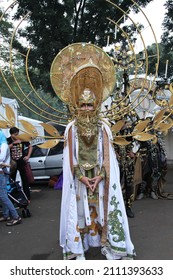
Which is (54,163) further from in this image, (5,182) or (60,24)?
(60,24)

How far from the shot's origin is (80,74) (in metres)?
3.78

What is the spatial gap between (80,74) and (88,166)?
1.05 metres

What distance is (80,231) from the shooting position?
3896 millimetres

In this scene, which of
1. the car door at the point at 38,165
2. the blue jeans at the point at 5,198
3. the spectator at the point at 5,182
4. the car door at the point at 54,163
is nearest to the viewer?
the spectator at the point at 5,182

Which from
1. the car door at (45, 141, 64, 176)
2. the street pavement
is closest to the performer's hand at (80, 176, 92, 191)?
the street pavement

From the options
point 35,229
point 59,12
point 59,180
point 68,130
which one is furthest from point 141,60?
point 59,12

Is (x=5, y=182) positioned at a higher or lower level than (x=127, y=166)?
lower

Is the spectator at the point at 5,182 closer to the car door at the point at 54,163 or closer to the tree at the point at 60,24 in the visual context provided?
the car door at the point at 54,163

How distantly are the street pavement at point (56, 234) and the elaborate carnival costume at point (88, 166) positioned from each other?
0.40 meters

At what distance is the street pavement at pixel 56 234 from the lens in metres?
4.21

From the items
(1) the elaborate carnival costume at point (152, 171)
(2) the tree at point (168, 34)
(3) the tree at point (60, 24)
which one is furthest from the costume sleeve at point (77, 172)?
(2) the tree at point (168, 34)

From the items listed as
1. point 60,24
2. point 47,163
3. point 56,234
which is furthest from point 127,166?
point 60,24

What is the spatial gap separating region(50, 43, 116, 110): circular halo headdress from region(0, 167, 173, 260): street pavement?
6.36 feet
